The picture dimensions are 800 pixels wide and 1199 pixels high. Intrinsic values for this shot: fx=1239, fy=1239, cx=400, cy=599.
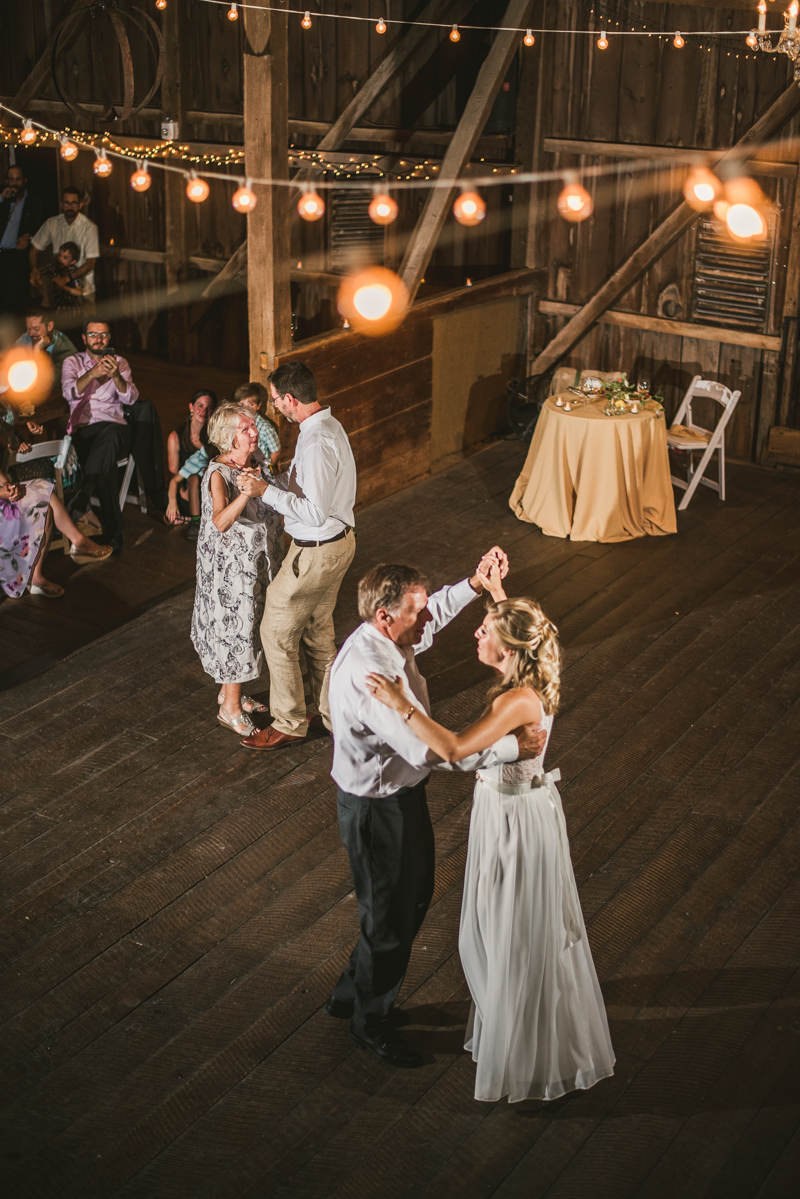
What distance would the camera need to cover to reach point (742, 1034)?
359cm

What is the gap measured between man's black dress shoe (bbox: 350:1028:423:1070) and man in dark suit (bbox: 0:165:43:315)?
327 inches

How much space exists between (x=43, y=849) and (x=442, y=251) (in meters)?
6.25

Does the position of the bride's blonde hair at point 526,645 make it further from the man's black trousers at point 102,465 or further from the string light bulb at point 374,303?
the string light bulb at point 374,303

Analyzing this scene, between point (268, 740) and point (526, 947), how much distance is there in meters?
2.07

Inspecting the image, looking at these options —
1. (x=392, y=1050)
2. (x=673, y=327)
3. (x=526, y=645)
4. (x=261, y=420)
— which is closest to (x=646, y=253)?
(x=673, y=327)

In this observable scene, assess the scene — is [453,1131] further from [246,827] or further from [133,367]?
[133,367]

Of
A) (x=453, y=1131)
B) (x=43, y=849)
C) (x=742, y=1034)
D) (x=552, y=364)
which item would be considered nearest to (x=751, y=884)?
(x=742, y=1034)

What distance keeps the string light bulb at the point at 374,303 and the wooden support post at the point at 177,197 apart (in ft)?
8.58

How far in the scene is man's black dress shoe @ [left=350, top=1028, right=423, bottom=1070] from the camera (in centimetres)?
346

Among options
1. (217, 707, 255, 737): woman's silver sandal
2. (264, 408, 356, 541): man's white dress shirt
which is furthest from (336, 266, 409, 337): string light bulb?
(217, 707, 255, 737): woman's silver sandal

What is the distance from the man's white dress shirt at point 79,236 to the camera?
955cm

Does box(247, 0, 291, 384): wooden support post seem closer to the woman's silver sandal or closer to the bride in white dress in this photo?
the woman's silver sandal

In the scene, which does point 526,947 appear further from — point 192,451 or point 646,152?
point 646,152

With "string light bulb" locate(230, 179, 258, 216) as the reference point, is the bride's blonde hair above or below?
below
